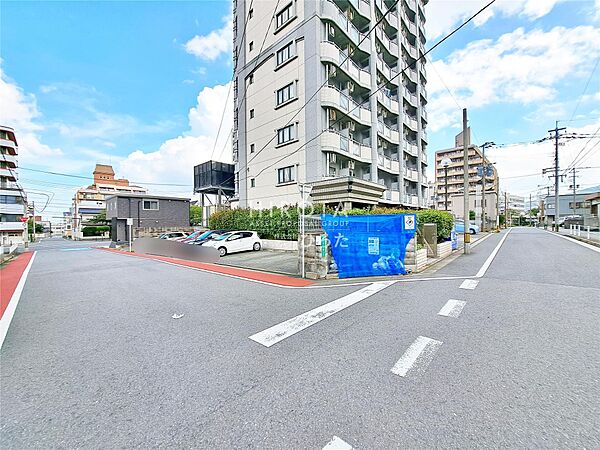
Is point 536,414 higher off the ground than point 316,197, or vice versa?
point 316,197

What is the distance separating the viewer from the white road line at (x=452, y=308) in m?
4.49

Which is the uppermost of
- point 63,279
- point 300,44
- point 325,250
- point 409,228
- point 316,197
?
point 300,44

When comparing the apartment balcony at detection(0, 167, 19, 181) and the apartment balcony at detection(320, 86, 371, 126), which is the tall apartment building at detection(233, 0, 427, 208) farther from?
the apartment balcony at detection(0, 167, 19, 181)

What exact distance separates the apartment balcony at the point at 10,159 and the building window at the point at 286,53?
157 feet

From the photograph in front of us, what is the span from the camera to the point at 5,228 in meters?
39.7

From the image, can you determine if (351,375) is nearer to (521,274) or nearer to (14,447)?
(14,447)

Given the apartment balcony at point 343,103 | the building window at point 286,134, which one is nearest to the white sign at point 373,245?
the apartment balcony at point 343,103

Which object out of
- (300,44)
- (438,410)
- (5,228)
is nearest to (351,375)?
(438,410)

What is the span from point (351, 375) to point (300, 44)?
20.4 m

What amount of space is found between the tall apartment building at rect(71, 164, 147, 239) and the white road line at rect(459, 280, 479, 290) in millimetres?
63678

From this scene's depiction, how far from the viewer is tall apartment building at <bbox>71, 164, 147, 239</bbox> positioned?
211ft

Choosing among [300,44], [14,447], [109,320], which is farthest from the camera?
[300,44]

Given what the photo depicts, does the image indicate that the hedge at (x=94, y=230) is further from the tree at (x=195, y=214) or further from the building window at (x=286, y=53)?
the building window at (x=286, y=53)

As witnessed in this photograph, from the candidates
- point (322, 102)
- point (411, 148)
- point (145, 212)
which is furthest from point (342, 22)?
point (145, 212)
